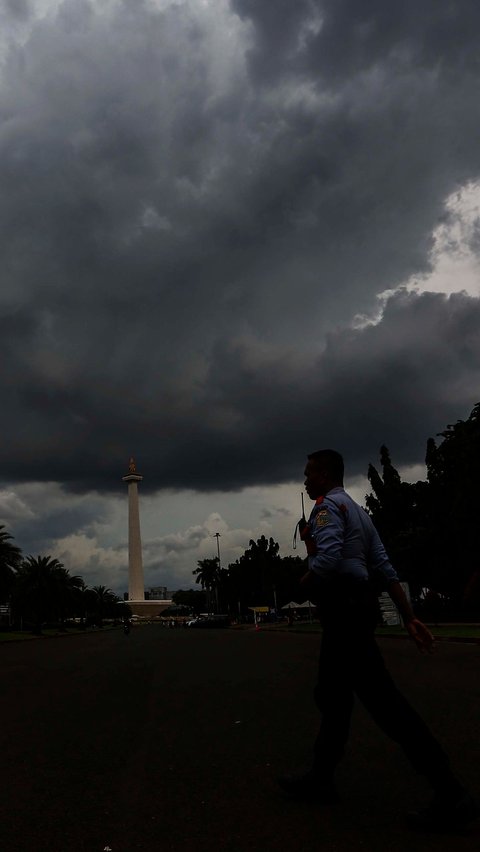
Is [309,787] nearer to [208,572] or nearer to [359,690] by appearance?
[359,690]

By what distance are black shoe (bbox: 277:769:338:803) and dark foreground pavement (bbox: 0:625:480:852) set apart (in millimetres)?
72

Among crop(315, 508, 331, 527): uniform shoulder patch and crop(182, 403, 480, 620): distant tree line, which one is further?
crop(182, 403, 480, 620): distant tree line

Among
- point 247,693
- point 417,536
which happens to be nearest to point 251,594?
point 417,536

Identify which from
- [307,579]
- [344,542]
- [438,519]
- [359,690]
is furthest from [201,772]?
[438,519]

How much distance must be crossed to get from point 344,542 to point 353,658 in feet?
1.87

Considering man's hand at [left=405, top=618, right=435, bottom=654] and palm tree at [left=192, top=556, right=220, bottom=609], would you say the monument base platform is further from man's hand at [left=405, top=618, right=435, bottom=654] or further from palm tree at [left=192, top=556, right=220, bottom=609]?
man's hand at [left=405, top=618, right=435, bottom=654]

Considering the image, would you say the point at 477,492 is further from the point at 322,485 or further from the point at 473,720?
the point at 322,485

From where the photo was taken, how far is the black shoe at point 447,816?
3318 mm

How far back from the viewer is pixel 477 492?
30844 millimetres

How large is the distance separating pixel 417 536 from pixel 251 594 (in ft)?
224

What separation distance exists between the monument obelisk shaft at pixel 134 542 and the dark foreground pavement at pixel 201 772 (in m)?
126

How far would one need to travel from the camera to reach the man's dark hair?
13.5 feet

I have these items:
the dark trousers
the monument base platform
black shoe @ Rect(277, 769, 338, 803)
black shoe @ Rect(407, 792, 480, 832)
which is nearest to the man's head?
the dark trousers

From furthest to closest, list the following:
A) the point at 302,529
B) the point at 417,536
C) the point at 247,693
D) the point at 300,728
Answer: the point at 417,536, the point at 247,693, the point at 300,728, the point at 302,529
